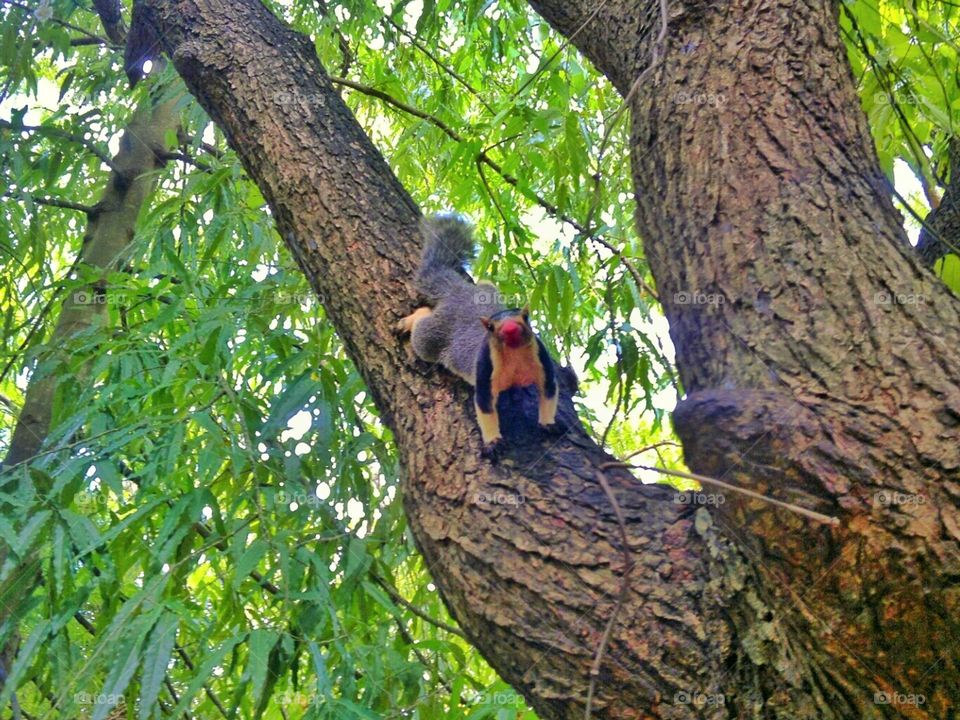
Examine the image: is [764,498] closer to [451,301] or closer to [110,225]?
[451,301]

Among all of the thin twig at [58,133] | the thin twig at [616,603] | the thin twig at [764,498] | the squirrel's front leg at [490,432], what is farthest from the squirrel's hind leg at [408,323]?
the thin twig at [58,133]

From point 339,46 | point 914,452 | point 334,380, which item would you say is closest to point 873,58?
point 914,452

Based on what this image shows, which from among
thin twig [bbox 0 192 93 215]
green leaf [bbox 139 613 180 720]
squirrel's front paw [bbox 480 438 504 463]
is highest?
thin twig [bbox 0 192 93 215]

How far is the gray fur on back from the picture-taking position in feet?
8.50

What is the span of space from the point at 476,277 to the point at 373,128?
1.82m

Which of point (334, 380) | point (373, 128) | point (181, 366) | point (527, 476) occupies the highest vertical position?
point (373, 128)

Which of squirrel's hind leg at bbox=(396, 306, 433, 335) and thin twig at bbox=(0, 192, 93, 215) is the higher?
thin twig at bbox=(0, 192, 93, 215)

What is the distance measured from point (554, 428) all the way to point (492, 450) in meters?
0.26

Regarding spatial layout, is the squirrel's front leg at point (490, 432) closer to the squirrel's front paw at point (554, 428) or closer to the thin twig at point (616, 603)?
the squirrel's front paw at point (554, 428)

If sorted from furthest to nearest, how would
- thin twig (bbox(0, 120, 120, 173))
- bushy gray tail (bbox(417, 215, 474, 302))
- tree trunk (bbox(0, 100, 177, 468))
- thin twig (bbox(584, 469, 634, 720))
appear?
tree trunk (bbox(0, 100, 177, 468))
thin twig (bbox(0, 120, 120, 173))
bushy gray tail (bbox(417, 215, 474, 302))
thin twig (bbox(584, 469, 634, 720))

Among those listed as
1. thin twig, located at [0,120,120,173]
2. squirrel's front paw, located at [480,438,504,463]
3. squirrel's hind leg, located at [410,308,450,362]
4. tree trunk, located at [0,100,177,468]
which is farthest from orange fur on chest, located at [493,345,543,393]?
thin twig, located at [0,120,120,173]

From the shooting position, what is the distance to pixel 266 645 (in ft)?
6.89

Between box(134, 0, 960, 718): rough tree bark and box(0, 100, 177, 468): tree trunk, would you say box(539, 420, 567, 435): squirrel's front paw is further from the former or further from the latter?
box(0, 100, 177, 468): tree trunk

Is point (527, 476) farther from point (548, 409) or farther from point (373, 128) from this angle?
point (373, 128)
